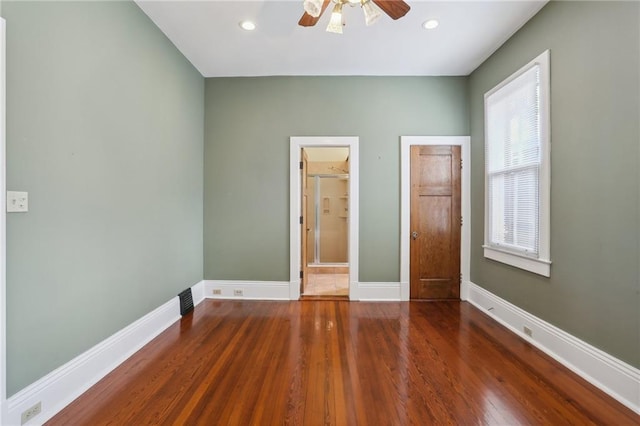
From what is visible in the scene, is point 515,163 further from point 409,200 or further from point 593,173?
point 409,200

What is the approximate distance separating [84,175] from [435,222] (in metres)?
3.52

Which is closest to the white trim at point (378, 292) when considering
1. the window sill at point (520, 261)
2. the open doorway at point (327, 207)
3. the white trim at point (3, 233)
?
the window sill at point (520, 261)

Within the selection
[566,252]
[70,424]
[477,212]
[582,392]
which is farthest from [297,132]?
[582,392]

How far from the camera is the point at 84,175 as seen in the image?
1682 millimetres

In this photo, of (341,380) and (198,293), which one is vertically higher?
(198,293)

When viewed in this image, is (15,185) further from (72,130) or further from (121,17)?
(121,17)

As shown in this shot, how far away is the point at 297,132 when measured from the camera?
3.26m

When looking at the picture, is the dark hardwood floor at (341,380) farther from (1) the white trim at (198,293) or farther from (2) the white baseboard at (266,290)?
(2) the white baseboard at (266,290)

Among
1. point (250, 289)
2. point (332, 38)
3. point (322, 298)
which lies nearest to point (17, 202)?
point (250, 289)

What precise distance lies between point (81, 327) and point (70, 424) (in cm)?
54

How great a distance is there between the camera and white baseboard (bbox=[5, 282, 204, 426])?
1347 millimetres

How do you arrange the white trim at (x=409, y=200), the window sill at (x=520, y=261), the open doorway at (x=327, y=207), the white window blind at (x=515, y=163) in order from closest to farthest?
the window sill at (x=520, y=261) → the white window blind at (x=515, y=163) → the white trim at (x=409, y=200) → the open doorway at (x=327, y=207)

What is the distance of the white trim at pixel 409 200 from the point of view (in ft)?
10.6

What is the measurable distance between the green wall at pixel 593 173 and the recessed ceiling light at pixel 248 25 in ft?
8.30
